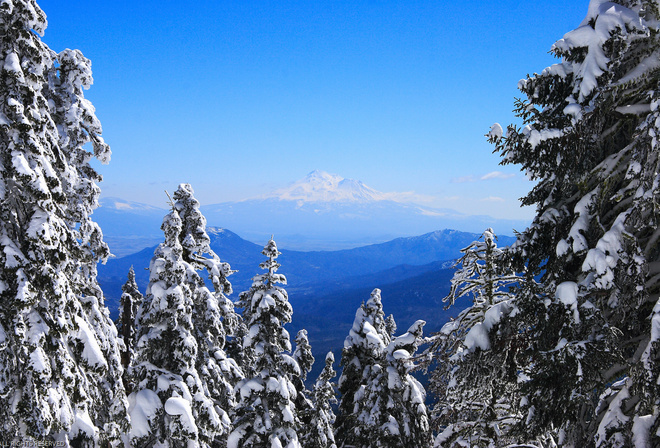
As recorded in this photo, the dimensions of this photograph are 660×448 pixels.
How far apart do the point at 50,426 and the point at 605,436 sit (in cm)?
895

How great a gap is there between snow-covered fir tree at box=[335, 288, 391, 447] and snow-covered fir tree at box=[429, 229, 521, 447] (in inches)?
164

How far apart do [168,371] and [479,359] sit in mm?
8991

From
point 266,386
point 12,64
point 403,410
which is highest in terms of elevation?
point 12,64

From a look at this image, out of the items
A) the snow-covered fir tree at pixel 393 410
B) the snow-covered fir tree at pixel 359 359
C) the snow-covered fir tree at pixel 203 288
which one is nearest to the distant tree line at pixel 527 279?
the snow-covered fir tree at pixel 393 410

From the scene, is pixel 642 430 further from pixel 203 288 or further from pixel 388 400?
pixel 203 288

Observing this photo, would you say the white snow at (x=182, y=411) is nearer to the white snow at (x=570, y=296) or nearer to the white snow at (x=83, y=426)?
the white snow at (x=83, y=426)

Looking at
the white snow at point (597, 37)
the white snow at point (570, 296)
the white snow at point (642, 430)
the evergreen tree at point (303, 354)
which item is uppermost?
the white snow at point (597, 37)

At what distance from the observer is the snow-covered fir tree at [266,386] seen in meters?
14.0

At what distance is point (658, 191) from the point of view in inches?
217

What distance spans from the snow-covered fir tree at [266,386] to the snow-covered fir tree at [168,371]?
1546 millimetres

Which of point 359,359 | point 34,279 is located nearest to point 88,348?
point 34,279

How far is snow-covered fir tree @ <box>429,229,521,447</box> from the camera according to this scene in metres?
7.58

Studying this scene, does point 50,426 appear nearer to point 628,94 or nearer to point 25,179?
point 25,179

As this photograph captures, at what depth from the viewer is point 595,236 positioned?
22.6 ft
